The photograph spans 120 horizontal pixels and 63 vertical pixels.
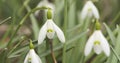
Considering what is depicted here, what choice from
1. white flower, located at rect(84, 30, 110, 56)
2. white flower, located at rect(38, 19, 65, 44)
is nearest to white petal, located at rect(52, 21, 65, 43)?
white flower, located at rect(38, 19, 65, 44)

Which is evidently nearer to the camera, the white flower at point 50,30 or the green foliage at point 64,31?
the white flower at point 50,30

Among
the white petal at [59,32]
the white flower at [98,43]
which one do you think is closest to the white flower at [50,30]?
the white petal at [59,32]

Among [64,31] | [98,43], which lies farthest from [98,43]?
[64,31]

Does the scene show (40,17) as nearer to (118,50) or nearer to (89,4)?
(89,4)

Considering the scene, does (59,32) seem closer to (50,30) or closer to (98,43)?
(50,30)

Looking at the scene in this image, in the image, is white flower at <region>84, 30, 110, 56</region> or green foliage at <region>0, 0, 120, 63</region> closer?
white flower at <region>84, 30, 110, 56</region>

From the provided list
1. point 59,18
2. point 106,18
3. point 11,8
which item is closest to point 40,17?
point 59,18

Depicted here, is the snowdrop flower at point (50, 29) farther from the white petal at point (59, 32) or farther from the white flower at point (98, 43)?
the white flower at point (98, 43)

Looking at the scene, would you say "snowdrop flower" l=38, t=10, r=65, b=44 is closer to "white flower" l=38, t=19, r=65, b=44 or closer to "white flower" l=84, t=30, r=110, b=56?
"white flower" l=38, t=19, r=65, b=44

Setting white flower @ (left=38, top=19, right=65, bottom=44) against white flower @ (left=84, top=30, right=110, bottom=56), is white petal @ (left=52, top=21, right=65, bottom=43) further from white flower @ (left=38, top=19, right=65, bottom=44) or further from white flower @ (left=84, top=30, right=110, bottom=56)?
white flower @ (left=84, top=30, right=110, bottom=56)

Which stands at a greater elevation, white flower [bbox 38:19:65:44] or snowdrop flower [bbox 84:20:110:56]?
white flower [bbox 38:19:65:44]

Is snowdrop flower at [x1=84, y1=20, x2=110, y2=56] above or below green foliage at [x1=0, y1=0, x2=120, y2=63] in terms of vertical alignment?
below
